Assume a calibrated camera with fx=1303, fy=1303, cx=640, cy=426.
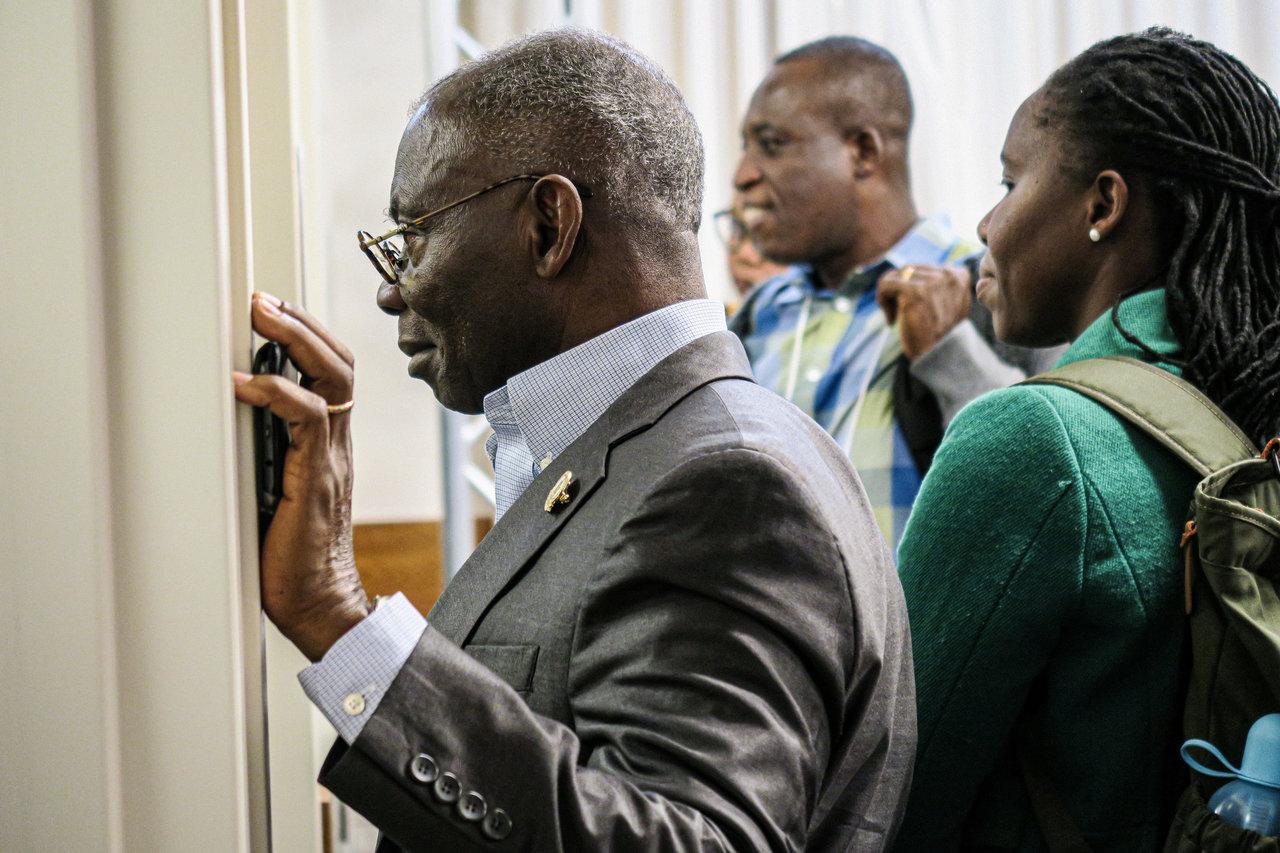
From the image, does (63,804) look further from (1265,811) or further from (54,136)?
(1265,811)

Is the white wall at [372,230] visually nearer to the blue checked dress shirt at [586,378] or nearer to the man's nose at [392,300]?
the man's nose at [392,300]

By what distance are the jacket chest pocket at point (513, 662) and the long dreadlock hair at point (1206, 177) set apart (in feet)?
2.49

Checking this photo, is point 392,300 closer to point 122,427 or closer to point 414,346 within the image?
point 414,346

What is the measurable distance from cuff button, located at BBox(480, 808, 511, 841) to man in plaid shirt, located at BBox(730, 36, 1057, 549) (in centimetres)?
181

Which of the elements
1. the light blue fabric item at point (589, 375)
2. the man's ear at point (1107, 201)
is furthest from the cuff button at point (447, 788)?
the man's ear at point (1107, 201)

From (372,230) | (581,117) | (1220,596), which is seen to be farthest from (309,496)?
(372,230)

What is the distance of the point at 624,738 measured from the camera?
932 millimetres

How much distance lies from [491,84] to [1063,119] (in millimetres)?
690

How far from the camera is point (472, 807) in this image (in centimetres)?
90

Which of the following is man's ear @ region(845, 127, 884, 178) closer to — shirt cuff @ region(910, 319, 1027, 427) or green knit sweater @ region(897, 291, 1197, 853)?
shirt cuff @ region(910, 319, 1027, 427)

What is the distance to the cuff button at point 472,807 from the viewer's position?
901mm

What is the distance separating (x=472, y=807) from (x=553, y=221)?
56 centimetres

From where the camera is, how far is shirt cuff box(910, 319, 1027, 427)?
97.7 inches

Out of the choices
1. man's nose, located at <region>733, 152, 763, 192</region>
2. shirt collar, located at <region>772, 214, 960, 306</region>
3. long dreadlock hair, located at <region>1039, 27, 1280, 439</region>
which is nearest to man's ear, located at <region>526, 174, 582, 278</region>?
long dreadlock hair, located at <region>1039, 27, 1280, 439</region>
